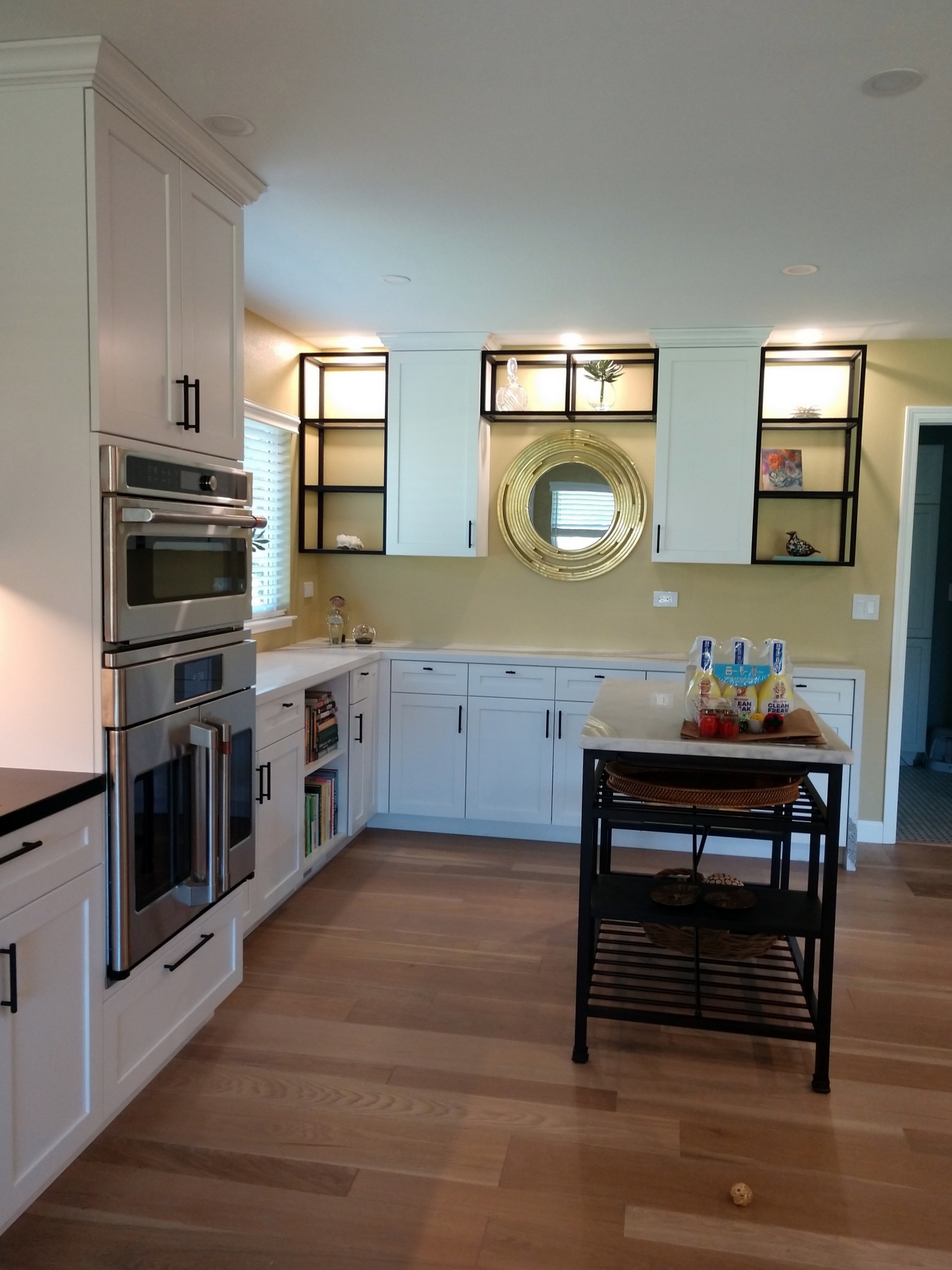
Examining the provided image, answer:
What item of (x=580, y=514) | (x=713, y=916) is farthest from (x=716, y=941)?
(x=580, y=514)

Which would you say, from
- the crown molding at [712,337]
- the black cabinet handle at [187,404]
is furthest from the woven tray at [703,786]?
the crown molding at [712,337]

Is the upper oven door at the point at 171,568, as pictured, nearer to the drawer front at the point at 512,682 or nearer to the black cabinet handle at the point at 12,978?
the black cabinet handle at the point at 12,978

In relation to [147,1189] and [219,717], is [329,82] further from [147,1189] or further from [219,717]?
[147,1189]

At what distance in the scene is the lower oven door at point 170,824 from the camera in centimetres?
215

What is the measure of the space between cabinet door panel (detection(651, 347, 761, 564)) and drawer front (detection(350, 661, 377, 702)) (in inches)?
58.5

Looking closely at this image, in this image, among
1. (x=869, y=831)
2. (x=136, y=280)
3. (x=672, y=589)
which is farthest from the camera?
(x=672, y=589)

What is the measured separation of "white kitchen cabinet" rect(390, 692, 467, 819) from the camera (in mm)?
4582

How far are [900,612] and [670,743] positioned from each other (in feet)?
8.86

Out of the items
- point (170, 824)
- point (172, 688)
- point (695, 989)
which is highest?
point (172, 688)

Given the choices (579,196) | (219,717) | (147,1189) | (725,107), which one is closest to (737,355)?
(579,196)

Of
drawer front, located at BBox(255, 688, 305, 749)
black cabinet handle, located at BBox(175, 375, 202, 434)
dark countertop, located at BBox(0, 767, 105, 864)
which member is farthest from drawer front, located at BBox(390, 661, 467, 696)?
dark countertop, located at BBox(0, 767, 105, 864)

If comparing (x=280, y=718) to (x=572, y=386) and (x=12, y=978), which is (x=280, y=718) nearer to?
(x=12, y=978)

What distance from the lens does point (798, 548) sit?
4508mm

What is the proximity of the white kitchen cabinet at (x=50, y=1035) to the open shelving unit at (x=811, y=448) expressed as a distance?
3.46 metres
